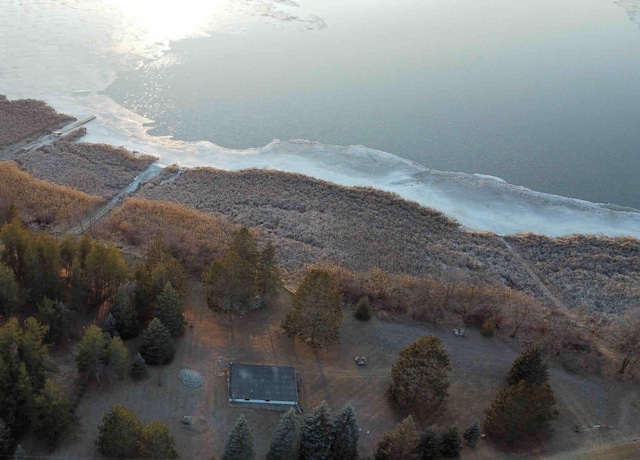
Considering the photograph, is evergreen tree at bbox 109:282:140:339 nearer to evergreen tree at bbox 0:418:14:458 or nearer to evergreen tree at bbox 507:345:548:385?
evergreen tree at bbox 0:418:14:458

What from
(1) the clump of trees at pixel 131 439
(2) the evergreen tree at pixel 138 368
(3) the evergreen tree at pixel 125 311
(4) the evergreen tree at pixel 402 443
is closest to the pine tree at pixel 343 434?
(4) the evergreen tree at pixel 402 443

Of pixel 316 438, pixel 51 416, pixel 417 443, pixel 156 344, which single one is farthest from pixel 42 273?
pixel 417 443

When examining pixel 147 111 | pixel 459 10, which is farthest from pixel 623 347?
pixel 459 10

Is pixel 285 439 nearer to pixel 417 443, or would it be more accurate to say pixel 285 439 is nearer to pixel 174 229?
pixel 417 443

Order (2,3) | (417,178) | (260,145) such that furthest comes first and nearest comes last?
(2,3), (260,145), (417,178)

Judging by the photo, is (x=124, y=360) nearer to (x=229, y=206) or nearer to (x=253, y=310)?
(x=253, y=310)

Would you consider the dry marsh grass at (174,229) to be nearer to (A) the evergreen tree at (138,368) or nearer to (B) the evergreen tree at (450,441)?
(A) the evergreen tree at (138,368)

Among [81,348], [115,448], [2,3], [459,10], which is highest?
[459,10]
